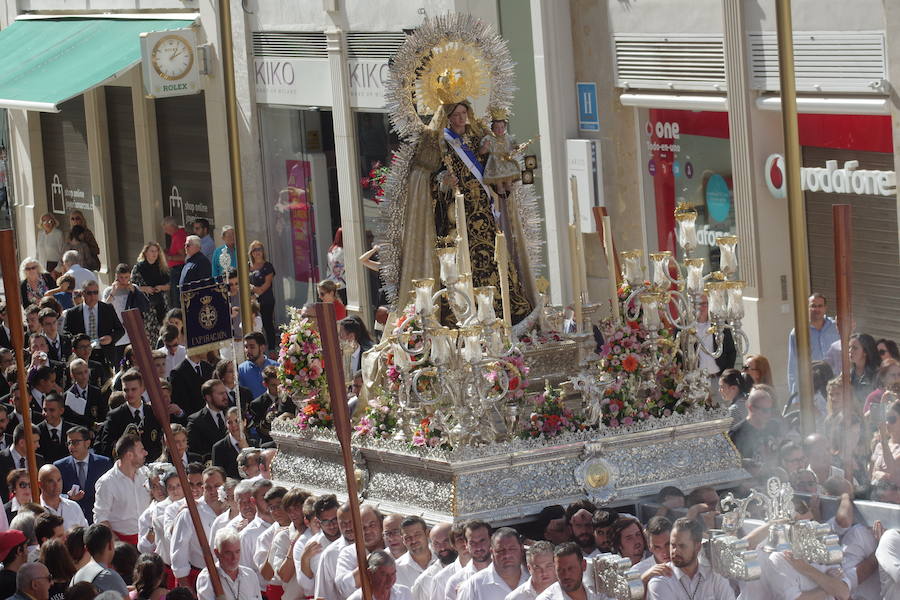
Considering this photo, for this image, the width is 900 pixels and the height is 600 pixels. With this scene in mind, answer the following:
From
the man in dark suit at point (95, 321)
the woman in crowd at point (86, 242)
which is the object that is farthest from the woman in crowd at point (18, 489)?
the woman in crowd at point (86, 242)

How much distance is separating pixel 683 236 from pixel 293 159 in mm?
14675

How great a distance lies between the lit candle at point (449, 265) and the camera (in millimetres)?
12398

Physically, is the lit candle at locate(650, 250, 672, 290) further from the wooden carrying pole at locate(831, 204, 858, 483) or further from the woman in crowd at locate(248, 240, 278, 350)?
the woman in crowd at locate(248, 240, 278, 350)

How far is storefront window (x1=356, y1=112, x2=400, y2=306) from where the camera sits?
79.8 feet

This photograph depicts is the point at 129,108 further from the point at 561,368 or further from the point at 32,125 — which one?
the point at 561,368

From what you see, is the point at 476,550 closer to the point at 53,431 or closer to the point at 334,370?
the point at 334,370

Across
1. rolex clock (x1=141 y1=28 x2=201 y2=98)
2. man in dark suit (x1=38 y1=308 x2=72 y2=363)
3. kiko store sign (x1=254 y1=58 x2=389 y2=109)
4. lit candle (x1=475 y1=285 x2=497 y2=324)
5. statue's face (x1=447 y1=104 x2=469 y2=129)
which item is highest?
rolex clock (x1=141 y1=28 x2=201 y2=98)

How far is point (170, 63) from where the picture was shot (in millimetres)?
27922

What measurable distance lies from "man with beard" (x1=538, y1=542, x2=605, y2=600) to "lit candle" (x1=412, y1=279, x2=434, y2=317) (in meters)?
2.37

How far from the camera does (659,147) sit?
69.0ft

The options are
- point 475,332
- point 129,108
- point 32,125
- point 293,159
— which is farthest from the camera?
point 32,125

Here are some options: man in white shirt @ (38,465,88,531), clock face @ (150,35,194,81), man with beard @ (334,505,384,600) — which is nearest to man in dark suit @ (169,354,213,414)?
man in white shirt @ (38,465,88,531)

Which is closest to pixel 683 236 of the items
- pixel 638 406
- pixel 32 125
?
pixel 638 406

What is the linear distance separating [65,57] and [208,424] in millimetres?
16789
